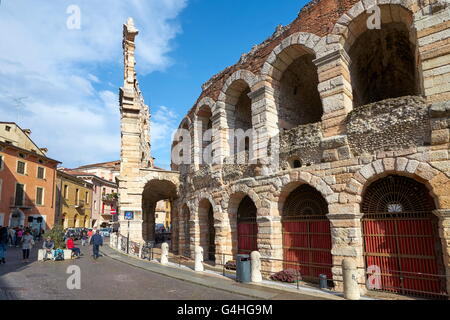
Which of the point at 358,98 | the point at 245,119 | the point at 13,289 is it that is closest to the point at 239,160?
the point at 245,119

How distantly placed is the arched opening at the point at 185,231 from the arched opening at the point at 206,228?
2215mm

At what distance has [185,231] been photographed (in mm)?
16484

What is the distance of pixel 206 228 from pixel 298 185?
5.88 meters

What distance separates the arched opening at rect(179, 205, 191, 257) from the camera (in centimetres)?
1617

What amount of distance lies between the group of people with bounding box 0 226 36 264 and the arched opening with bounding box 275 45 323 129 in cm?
1108

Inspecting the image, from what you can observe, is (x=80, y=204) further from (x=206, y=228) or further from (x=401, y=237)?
(x=401, y=237)

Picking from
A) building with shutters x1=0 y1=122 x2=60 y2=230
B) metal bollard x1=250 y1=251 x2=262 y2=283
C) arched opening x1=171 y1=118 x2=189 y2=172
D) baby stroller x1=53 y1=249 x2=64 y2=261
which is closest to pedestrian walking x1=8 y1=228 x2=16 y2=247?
building with shutters x1=0 y1=122 x2=60 y2=230

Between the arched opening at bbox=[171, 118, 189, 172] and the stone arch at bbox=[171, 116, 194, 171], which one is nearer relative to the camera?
the stone arch at bbox=[171, 116, 194, 171]

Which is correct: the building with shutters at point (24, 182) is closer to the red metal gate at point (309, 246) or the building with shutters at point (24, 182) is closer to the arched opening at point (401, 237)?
the red metal gate at point (309, 246)

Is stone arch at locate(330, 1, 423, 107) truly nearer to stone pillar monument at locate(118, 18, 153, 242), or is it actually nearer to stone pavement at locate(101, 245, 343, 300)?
stone pavement at locate(101, 245, 343, 300)

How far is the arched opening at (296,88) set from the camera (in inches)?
430
